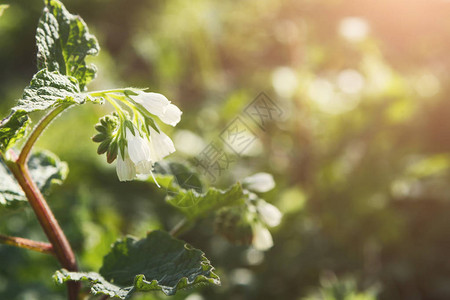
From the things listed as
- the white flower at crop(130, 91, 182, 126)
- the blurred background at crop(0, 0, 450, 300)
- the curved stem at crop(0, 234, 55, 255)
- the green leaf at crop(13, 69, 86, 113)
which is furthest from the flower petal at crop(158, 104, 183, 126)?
the blurred background at crop(0, 0, 450, 300)

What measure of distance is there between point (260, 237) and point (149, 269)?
296mm

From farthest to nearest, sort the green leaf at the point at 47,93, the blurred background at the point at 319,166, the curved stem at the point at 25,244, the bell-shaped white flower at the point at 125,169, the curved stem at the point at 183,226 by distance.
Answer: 1. the blurred background at the point at 319,166
2. the curved stem at the point at 183,226
3. the curved stem at the point at 25,244
4. the bell-shaped white flower at the point at 125,169
5. the green leaf at the point at 47,93

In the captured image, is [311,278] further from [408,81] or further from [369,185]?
[408,81]

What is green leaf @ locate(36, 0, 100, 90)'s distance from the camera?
30.8 inches

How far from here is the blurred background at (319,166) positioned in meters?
1.67

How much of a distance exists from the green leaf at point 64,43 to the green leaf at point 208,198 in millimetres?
241

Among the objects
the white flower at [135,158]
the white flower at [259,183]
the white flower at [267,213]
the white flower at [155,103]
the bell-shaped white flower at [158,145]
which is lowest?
the white flower at [135,158]

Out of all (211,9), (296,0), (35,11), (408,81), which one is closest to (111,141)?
(408,81)

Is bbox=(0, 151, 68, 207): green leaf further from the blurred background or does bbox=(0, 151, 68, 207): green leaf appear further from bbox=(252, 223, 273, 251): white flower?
bbox=(252, 223, 273, 251): white flower

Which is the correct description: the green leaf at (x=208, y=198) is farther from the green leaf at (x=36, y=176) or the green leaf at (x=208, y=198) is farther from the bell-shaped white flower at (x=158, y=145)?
the green leaf at (x=36, y=176)

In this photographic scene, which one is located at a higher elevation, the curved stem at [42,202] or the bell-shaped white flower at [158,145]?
the bell-shaped white flower at [158,145]

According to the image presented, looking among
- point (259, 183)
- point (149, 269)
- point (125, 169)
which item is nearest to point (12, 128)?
point (125, 169)

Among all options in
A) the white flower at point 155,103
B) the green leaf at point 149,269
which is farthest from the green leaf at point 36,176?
the white flower at point 155,103

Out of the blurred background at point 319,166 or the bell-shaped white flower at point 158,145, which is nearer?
the bell-shaped white flower at point 158,145
